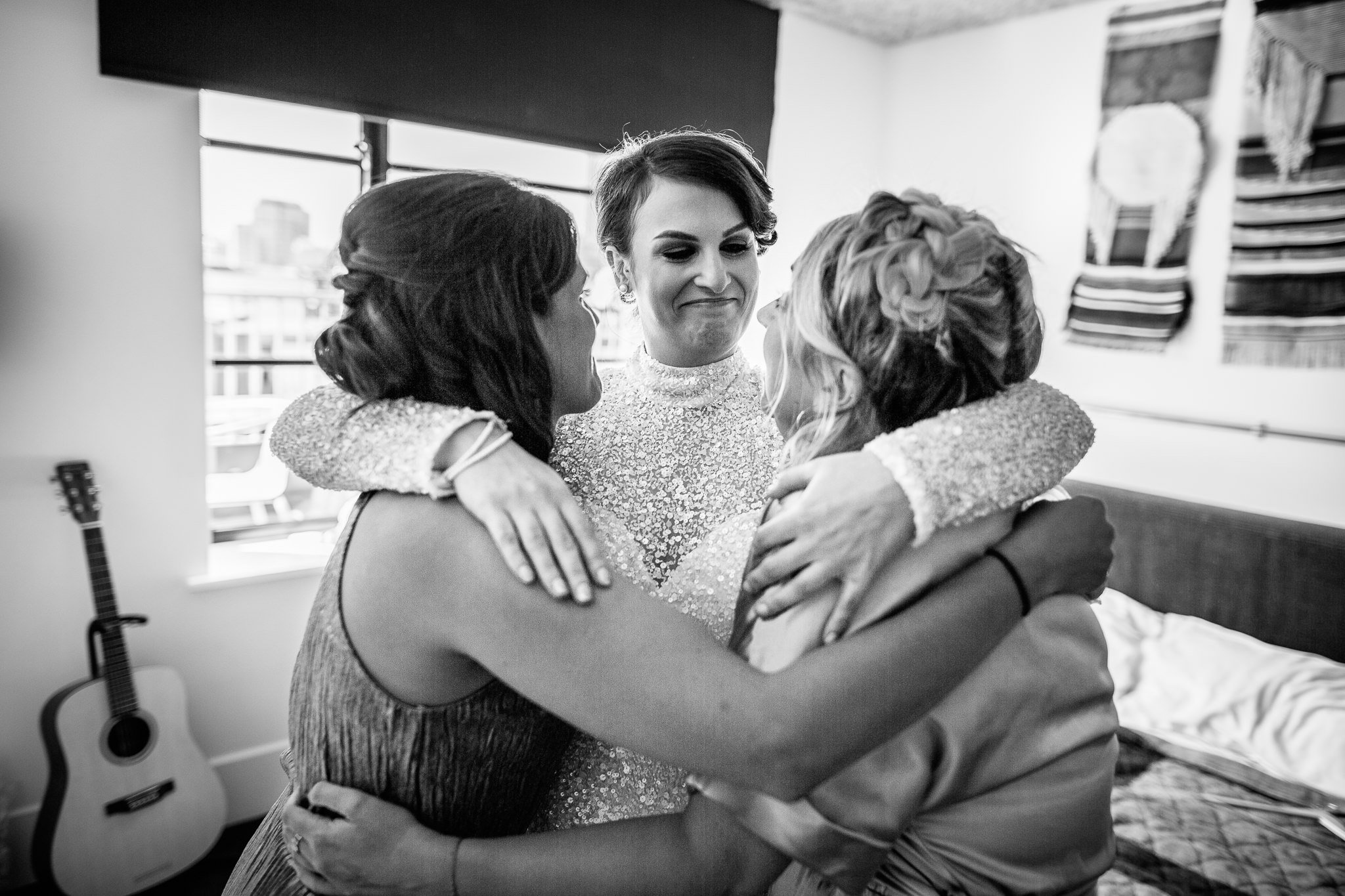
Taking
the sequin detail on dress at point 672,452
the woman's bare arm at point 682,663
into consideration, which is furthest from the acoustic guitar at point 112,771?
the woman's bare arm at point 682,663

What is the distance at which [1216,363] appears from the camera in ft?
10.5

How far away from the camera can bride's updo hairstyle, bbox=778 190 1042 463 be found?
936 mm

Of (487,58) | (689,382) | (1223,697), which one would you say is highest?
(487,58)

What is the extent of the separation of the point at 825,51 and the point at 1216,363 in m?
2.15

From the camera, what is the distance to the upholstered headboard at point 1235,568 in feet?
9.32

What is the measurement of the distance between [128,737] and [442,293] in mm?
2378

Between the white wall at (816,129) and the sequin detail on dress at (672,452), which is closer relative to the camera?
the sequin detail on dress at (672,452)

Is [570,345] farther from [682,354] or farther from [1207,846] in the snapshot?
[1207,846]

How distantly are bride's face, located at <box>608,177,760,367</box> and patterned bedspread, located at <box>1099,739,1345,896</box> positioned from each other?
4.71 feet

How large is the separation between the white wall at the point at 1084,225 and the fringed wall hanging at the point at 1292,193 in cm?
8

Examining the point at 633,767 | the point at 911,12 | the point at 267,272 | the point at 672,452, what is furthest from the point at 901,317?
the point at 911,12

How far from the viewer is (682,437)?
1405 mm

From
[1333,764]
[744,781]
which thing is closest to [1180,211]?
[1333,764]

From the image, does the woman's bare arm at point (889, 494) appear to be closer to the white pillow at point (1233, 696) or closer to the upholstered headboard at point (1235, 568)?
the white pillow at point (1233, 696)
